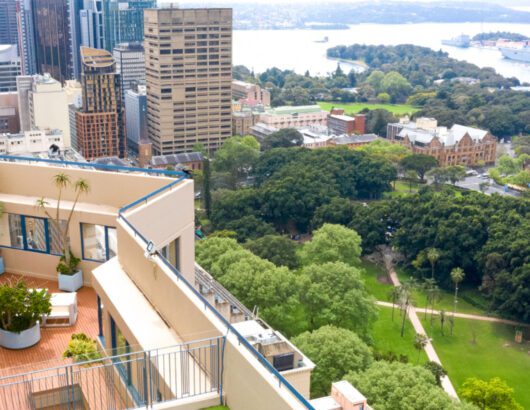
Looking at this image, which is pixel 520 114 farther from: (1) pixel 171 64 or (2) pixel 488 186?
(1) pixel 171 64

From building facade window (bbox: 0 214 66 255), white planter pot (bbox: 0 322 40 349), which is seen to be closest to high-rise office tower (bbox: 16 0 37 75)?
building facade window (bbox: 0 214 66 255)

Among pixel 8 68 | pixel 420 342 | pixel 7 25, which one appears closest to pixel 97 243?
pixel 420 342

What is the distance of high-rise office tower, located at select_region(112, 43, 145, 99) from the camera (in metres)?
111

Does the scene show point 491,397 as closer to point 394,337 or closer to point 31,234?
point 394,337

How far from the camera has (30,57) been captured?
454ft

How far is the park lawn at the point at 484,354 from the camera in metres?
33.1

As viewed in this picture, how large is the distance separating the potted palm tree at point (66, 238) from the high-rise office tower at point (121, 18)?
119008 millimetres

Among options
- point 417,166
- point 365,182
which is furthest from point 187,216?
point 417,166

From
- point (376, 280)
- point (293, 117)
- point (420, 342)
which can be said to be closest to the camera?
point (420, 342)

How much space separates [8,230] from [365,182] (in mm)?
51779

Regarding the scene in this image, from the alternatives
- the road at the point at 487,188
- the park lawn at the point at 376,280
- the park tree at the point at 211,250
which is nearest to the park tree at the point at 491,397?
the park tree at the point at 211,250

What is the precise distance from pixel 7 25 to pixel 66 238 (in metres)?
141

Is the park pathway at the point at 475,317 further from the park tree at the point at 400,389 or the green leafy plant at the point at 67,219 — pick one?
the green leafy plant at the point at 67,219

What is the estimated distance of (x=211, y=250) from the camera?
37531 mm
